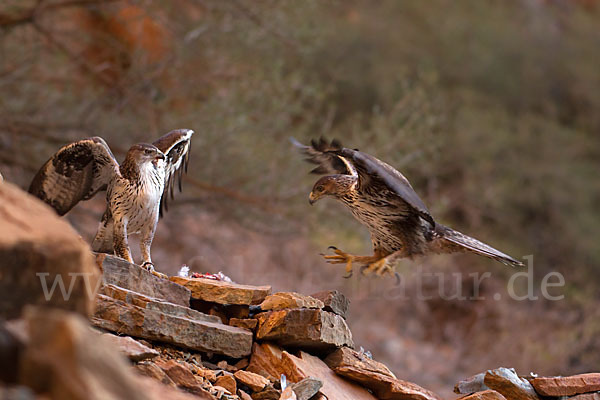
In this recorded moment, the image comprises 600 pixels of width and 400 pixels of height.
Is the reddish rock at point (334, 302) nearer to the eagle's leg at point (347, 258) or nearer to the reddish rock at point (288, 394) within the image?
the eagle's leg at point (347, 258)

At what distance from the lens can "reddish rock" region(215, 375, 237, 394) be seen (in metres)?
3.47

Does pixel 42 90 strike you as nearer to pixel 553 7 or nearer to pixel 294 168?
pixel 294 168

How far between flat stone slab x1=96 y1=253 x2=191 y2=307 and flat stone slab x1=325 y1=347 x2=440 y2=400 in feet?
3.20

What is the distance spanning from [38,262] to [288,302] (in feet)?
6.85

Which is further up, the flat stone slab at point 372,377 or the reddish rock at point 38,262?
the reddish rock at point 38,262

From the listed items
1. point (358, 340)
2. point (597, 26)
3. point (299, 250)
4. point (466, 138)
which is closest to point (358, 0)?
point (466, 138)

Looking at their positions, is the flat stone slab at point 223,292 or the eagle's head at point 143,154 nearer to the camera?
the flat stone slab at point 223,292

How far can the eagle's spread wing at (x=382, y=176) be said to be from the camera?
13.4ft

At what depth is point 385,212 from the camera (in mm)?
4469

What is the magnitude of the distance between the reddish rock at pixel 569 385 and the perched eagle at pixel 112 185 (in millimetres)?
2521

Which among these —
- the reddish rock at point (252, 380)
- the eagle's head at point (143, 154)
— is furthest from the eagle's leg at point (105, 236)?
the reddish rock at point (252, 380)

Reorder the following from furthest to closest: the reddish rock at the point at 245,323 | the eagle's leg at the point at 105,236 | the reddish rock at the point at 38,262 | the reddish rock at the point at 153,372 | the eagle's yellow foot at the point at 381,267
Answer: the eagle's yellow foot at the point at 381,267, the eagle's leg at the point at 105,236, the reddish rock at the point at 245,323, the reddish rock at the point at 153,372, the reddish rock at the point at 38,262

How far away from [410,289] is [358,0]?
793cm

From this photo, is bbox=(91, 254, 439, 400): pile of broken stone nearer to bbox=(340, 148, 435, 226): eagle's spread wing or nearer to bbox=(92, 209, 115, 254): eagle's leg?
bbox=(92, 209, 115, 254): eagle's leg
